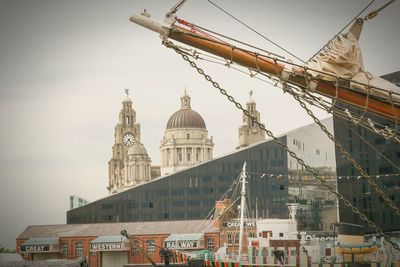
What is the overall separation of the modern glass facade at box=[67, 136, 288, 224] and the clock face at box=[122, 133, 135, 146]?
5878 cm

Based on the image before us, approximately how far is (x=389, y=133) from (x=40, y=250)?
5036 centimetres

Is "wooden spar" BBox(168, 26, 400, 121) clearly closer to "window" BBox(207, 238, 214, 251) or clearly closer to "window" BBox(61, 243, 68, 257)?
"window" BBox(207, 238, 214, 251)

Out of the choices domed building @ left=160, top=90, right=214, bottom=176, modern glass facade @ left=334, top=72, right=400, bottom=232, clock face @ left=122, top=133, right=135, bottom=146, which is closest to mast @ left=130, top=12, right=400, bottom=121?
modern glass facade @ left=334, top=72, right=400, bottom=232

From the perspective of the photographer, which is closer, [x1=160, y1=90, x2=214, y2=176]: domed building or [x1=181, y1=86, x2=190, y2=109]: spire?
[x1=160, y1=90, x2=214, y2=176]: domed building

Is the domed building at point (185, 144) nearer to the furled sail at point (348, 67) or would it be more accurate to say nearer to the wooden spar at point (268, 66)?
the furled sail at point (348, 67)

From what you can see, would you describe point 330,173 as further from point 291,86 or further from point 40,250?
point 291,86

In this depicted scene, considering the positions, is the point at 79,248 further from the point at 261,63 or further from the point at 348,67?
the point at 348,67

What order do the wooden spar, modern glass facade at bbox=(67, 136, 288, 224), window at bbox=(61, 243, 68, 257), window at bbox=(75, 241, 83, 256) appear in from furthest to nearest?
modern glass facade at bbox=(67, 136, 288, 224) < window at bbox=(61, 243, 68, 257) < window at bbox=(75, 241, 83, 256) < the wooden spar

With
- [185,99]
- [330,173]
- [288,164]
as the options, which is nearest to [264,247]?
[288,164]

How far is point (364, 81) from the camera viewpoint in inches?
791

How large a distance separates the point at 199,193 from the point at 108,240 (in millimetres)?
14221

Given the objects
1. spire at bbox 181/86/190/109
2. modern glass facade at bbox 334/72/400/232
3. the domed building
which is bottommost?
modern glass facade at bbox 334/72/400/232

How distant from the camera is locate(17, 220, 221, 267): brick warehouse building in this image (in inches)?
2404

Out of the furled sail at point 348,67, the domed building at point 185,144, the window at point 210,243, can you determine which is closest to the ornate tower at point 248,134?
the domed building at point 185,144
